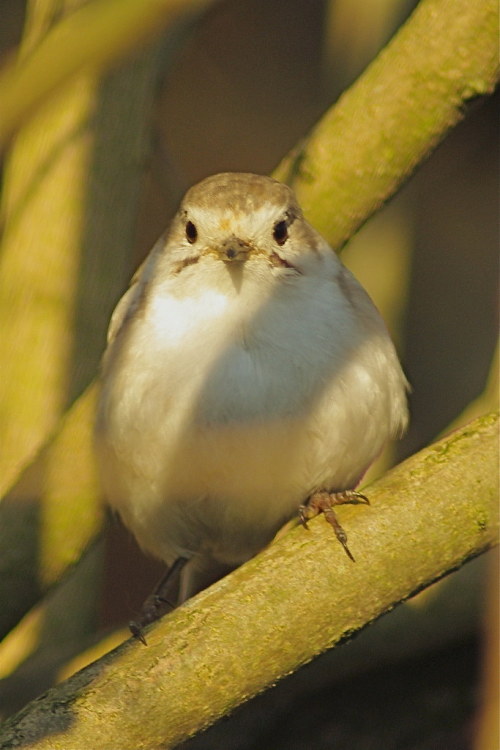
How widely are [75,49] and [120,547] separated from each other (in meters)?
3.47

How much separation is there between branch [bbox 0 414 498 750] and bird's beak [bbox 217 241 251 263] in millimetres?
655

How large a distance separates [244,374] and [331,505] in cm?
39

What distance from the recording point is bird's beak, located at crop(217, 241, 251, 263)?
255 centimetres

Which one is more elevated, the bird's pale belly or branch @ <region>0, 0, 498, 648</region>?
branch @ <region>0, 0, 498, 648</region>

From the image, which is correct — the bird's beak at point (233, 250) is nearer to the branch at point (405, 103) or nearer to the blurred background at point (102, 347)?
the branch at point (405, 103)

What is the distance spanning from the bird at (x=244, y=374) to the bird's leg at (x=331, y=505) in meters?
0.01

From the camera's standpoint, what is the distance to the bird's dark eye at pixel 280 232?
269 cm

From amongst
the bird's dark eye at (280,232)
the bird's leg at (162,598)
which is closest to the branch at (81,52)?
the bird's dark eye at (280,232)

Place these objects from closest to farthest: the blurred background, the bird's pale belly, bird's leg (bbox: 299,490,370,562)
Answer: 1. bird's leg (bbox: 299,490,370,562)
2. the bird's pale belly
3. the blurred background

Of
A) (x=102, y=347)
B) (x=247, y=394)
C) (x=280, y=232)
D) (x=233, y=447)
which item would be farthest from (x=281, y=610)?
(x=102, y=347)

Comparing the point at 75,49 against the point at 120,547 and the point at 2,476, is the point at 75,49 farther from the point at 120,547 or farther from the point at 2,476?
the point at 120,547

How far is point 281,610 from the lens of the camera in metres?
2.06

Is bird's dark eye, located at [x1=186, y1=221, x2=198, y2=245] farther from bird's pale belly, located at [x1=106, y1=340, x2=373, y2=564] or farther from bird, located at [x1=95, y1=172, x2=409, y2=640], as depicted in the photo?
bird's pale belly, located at [x1=106, y1=340, x2=373, y2=564]

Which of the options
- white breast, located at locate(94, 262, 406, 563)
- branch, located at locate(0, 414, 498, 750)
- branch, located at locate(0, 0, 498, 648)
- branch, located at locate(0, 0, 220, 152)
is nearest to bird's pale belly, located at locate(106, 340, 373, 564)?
white breast, located at locate(94, 262, 406, 563)
